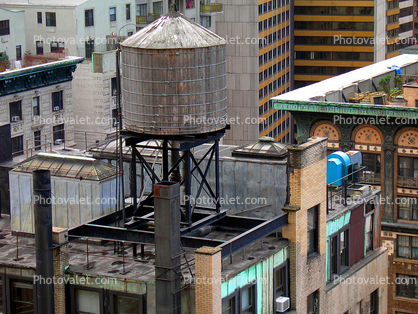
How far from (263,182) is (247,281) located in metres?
9.43

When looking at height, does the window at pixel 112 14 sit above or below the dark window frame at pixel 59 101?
above

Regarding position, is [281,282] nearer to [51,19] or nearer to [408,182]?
[408,182]

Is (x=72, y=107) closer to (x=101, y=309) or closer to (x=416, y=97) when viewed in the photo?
(x=416, y=97)

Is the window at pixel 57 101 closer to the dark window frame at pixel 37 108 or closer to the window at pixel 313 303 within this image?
the dark window frame at pixel 37 108

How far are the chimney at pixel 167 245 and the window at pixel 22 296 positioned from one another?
6451 mm

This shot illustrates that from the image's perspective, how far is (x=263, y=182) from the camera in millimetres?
46656

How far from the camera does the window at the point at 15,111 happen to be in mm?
90756

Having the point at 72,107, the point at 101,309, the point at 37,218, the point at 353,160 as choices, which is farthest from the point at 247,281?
the point at 72,107

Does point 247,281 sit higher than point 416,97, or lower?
lower

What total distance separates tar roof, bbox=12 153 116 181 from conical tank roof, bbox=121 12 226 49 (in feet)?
26.3

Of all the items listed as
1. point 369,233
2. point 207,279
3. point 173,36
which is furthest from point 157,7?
point 207,279

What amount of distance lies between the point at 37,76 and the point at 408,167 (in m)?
40.5

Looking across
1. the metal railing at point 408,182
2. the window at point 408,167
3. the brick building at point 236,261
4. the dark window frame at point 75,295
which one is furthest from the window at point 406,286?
the dark window frame at point 75,295

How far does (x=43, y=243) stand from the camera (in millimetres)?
36906
